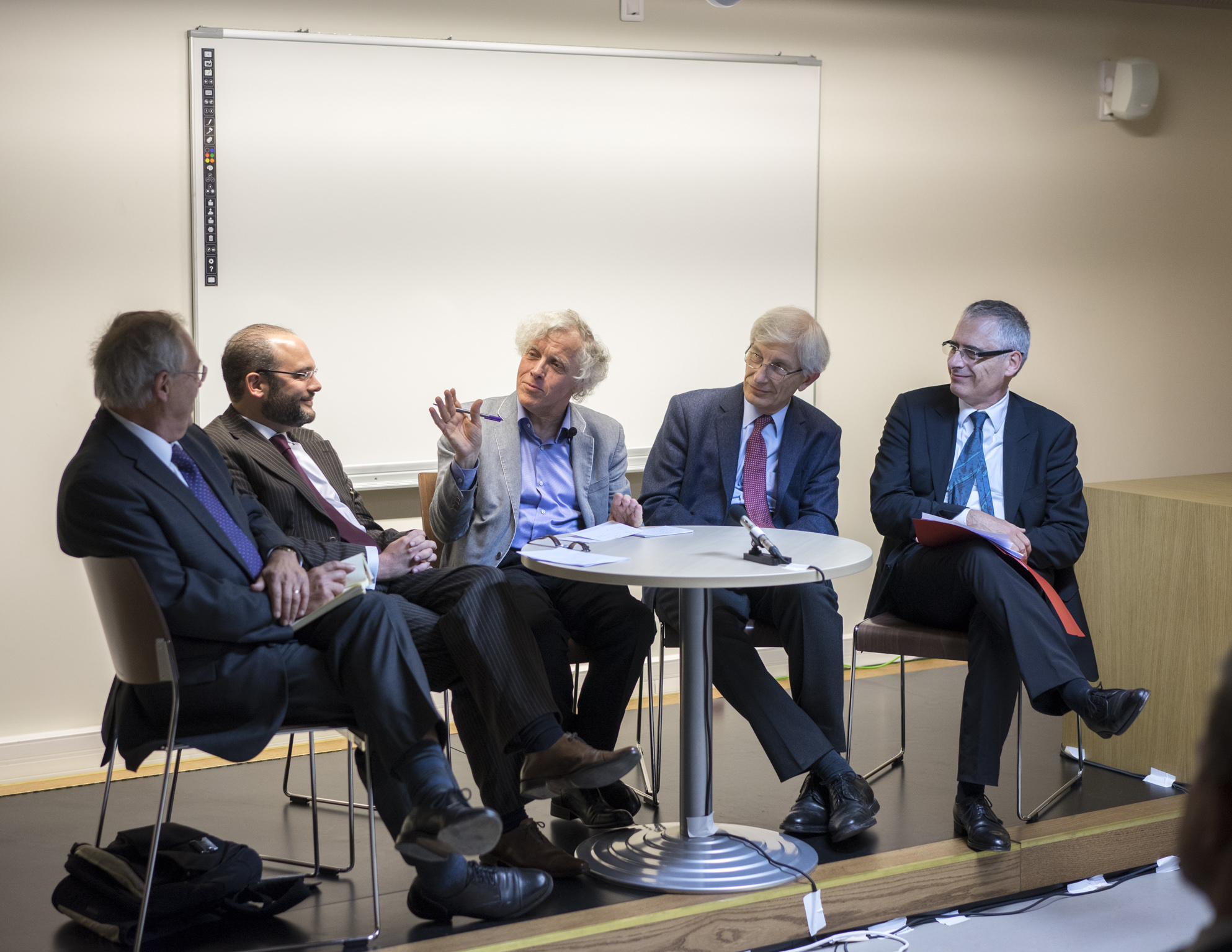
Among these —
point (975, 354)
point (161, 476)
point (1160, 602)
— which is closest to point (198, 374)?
point (161, 476)

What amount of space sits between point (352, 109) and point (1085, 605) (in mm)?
2720

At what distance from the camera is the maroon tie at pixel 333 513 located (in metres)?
2.80

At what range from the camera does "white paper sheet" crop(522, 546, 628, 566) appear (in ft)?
7.69

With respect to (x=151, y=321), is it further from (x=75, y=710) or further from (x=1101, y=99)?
(x=1101, y=99)

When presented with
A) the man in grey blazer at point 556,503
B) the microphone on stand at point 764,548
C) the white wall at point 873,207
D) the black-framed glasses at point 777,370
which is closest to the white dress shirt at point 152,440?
the man in grey blazer at point 556,503

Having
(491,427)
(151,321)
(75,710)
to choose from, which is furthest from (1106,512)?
(75,710)

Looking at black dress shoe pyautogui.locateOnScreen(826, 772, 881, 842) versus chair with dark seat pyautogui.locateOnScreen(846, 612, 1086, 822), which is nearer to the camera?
black dress shoe pyautogui.locateOnScreen(826, 772, 881, 842)

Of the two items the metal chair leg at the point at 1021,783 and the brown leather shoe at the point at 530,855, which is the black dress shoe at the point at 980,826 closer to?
the metal chair leg at the point at 1021,783

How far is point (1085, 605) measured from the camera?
3.41 meters

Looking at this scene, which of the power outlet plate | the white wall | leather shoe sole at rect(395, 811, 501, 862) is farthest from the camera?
the power outlet plate

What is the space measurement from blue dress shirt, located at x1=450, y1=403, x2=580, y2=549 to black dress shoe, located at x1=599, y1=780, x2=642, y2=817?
→ 2.20 feet

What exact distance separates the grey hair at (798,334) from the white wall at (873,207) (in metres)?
1.03

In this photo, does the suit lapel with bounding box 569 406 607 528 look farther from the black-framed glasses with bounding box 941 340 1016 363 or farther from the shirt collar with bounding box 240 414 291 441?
the black-framed glasses with bounding box 941 340 1016 363

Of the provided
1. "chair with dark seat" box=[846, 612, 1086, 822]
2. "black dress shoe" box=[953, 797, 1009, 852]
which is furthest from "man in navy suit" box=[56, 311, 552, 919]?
"chair with dark seat" box=[846, 612, 1086, 822]
